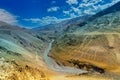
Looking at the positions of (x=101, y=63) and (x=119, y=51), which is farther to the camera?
(x=119, y=51)

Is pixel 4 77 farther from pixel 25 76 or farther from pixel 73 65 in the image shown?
pixel 73 65

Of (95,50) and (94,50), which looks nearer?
(95,50)

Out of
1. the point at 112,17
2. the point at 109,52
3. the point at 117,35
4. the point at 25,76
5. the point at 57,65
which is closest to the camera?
the point at 25,76

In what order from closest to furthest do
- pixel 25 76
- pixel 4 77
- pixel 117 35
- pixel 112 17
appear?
pixel 4 77 < pixel 25 76 < pixel 117 35 < pixel 112 17

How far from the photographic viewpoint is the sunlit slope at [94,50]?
10961cm

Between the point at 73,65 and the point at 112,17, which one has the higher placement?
the point at 112,17

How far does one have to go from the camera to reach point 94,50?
125812mm

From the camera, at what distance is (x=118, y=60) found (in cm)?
11112

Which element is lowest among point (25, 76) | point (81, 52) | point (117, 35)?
point (25, 76)

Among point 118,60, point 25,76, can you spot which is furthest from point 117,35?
point 25,76

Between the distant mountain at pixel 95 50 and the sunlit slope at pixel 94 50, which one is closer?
the distant mountain at pixel 95 50

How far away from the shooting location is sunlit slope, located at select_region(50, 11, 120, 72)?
10961 centimetres

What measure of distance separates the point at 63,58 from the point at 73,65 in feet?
49.9

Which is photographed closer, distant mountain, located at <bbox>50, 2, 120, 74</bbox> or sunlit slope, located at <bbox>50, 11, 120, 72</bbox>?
distant mountain, located at <bbox>50, 2, 120, 74</bbox>
